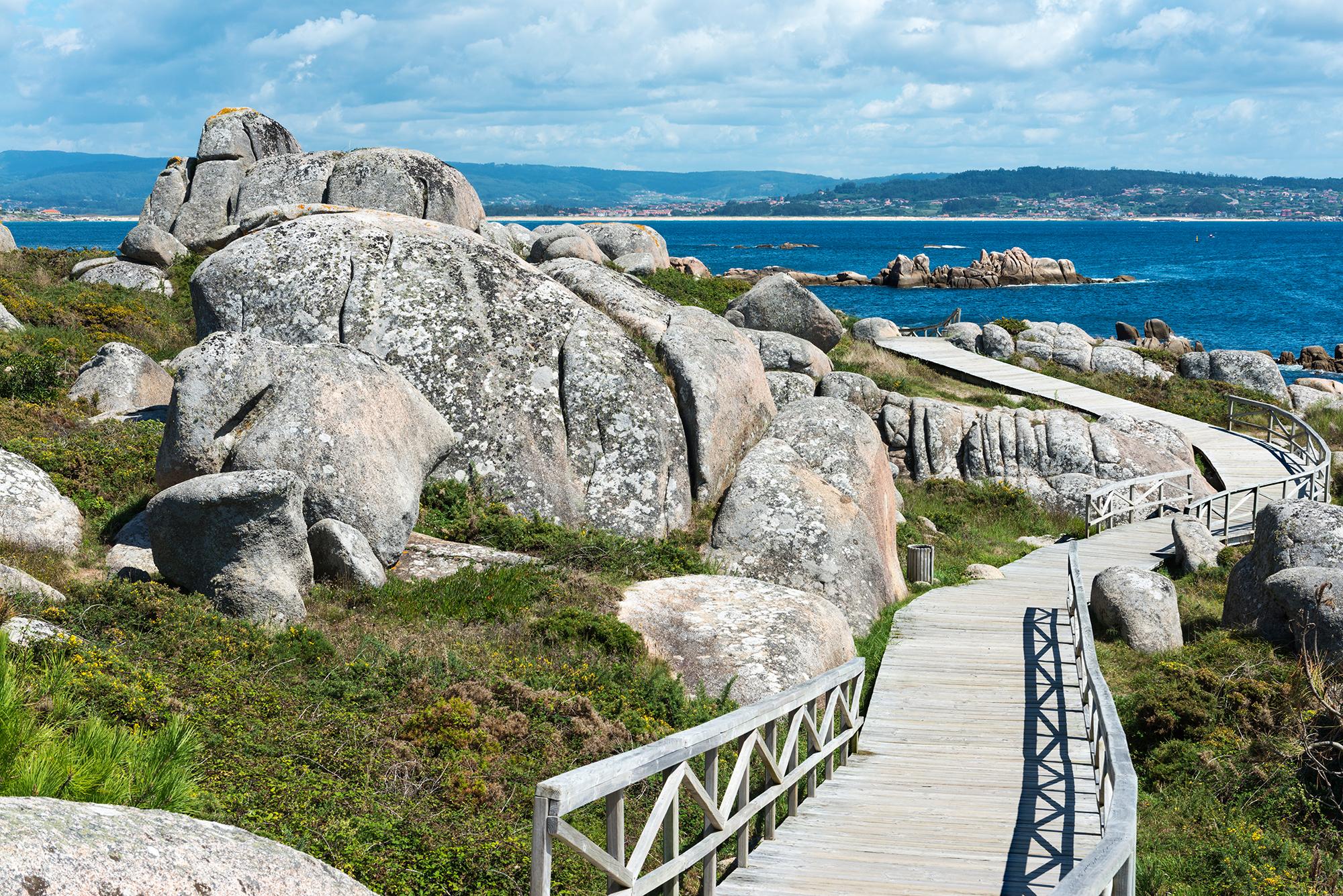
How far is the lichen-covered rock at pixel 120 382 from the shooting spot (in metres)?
19.3

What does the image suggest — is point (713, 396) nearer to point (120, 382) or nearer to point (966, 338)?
point (120, 382)

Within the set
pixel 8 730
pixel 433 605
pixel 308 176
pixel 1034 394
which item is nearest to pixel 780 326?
pixel 1034 394

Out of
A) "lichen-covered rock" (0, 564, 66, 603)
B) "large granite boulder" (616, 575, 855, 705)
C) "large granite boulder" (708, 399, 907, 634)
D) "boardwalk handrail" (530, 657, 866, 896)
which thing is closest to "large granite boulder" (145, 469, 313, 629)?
"lichen-covered rock" (0, 564, 66, 603)

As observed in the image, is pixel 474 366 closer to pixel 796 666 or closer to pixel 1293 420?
pixel 796 666

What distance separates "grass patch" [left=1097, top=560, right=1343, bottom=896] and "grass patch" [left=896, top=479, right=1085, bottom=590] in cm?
777

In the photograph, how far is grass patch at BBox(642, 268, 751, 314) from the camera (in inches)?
1491

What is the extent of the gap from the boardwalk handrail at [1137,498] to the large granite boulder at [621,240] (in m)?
20.8

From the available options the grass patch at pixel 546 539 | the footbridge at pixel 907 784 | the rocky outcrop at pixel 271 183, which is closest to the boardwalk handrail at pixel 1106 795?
the footbridge at pixel 907 784

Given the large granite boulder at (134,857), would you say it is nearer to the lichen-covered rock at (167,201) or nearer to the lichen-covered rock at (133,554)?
the lichen-covered rock at (133,554)

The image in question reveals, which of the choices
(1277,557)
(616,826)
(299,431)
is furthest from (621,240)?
(616,826)

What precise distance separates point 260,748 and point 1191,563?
1921 cm

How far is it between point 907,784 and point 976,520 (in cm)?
1728

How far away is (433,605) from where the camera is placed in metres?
12.7

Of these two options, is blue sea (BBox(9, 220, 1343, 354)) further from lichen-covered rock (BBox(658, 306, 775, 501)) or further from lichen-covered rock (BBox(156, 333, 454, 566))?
lichen-covered rock (BBox(156, 333, 454, 566))
